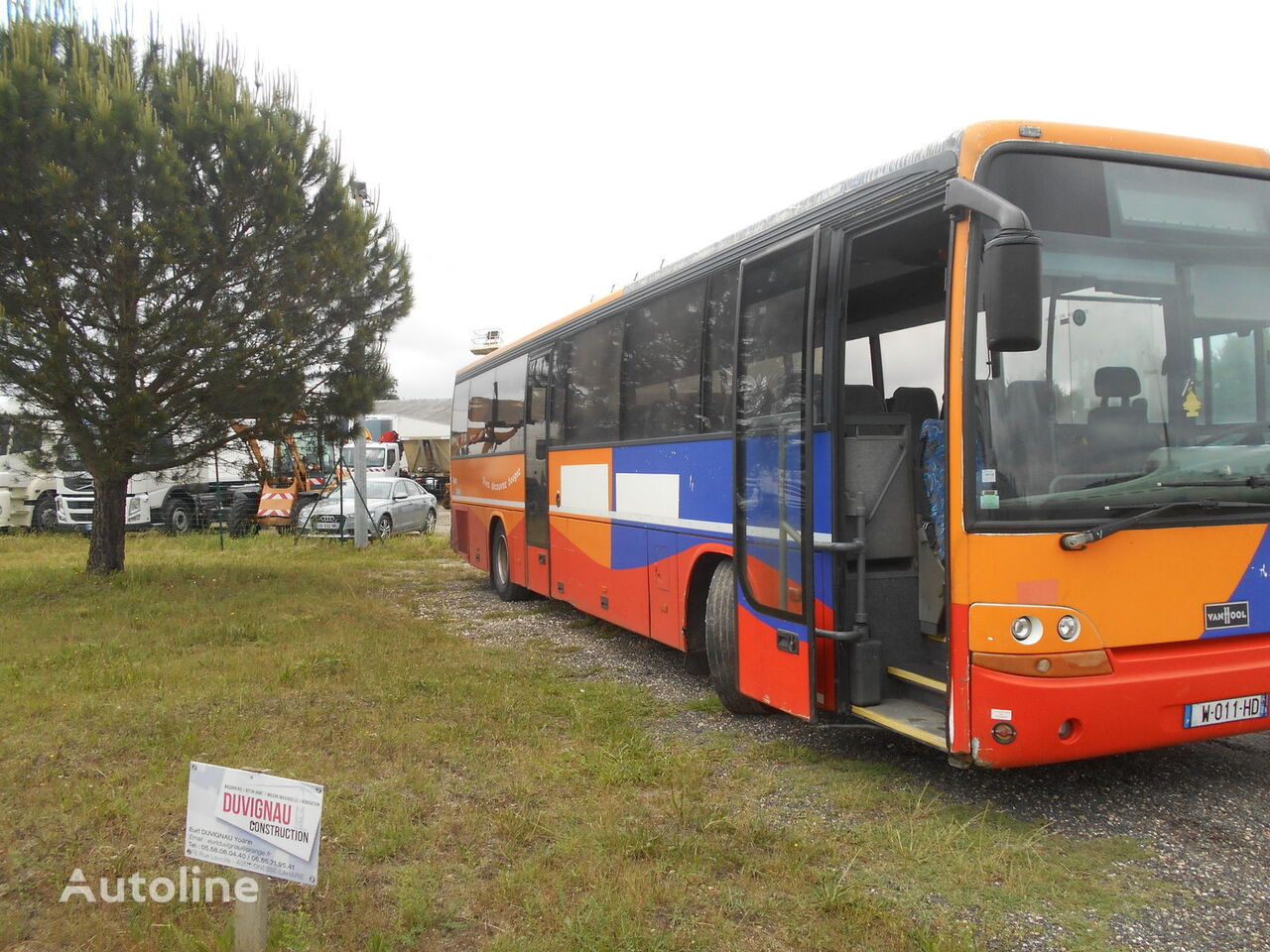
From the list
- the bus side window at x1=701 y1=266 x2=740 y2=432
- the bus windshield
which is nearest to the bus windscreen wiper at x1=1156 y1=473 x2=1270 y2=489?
the bus windshield

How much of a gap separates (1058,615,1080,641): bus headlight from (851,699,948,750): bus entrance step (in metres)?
0.70

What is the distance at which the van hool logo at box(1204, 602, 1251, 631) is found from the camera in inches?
171

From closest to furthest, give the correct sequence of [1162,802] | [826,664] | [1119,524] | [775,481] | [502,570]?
[1119,524]
[1162,802]
[826,664]
[775,481]
[502,570]

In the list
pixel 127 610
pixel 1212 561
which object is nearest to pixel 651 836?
pixel 1212 561

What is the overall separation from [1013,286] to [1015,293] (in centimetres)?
3

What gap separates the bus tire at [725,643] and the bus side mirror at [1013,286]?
2.68 meters

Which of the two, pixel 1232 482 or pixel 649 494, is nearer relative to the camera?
pixel 1232 482

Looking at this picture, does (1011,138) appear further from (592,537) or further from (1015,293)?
(592,537)

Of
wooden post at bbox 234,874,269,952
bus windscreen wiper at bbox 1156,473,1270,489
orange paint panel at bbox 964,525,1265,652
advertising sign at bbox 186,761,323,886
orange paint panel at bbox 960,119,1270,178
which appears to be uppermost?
orange paint panel at bbox 960,119,1270,178

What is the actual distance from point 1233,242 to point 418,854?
4.64 m

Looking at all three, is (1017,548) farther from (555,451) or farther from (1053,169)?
(555,451)

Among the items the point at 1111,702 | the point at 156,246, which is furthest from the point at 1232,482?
the point at 156,246

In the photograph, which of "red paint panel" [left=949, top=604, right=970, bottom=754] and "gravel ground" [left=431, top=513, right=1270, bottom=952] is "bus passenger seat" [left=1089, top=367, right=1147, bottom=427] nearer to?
"red paint panel" [left=949, top=604, right=970, bottom=754]

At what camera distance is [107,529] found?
13297mm
